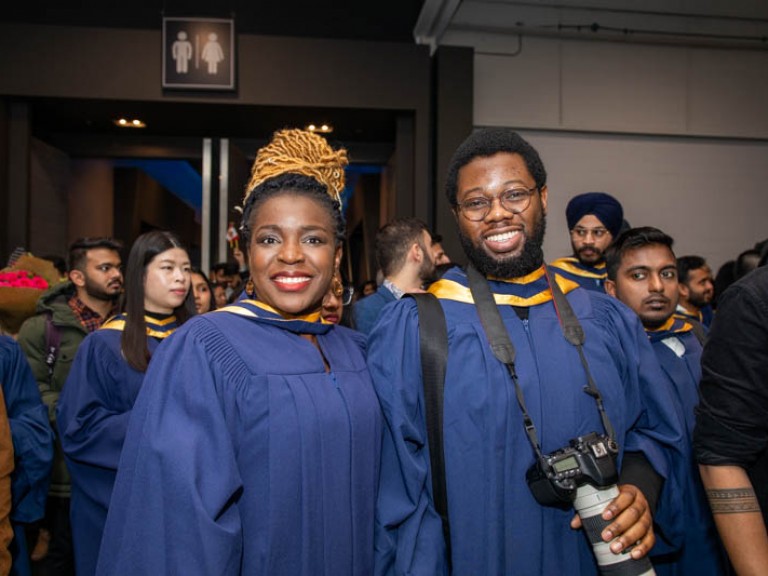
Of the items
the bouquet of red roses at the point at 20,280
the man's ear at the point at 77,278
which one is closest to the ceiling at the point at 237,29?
the bouquet of red roses at the point at 20,280

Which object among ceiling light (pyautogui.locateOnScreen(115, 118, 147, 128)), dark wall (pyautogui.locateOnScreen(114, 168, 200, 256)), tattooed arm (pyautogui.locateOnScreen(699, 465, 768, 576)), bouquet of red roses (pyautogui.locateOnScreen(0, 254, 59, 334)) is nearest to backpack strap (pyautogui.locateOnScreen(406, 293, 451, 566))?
tattooed arm (pyautogui.locateOnScreen(699, 465, 768, 576))

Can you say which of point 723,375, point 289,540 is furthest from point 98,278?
point 723,375

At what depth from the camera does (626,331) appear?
5.44 feet

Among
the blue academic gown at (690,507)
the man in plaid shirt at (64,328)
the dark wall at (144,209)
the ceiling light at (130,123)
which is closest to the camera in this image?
the blue academic gown at (690,507)

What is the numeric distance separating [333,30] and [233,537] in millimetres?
6508

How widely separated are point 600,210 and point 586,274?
1.24 feet

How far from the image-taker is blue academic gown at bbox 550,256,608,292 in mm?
3326

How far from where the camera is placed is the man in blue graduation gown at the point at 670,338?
2047 millimetres

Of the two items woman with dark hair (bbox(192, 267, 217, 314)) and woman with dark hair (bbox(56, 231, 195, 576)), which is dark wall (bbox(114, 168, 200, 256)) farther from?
woman with dark hair (bbox(56, 231, 195, 576))

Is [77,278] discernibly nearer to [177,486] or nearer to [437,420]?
[177,486]

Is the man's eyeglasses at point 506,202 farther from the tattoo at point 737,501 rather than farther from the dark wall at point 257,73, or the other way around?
the dark wall at point 257,73

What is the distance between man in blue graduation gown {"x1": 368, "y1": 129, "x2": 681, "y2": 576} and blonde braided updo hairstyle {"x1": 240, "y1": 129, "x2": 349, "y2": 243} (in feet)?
1.09

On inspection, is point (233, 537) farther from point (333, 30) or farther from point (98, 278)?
point (333, 30)

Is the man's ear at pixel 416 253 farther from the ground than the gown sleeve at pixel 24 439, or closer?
farther from the ground
